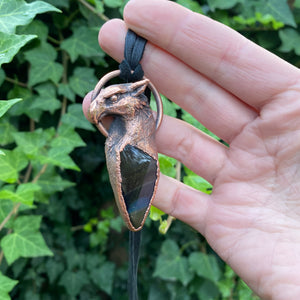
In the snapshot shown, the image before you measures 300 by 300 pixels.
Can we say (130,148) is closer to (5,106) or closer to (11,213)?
(5,106)

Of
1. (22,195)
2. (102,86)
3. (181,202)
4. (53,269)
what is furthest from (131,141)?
(53,269)

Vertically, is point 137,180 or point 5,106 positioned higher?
point 5,106

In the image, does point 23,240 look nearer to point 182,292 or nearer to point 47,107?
point 47,107

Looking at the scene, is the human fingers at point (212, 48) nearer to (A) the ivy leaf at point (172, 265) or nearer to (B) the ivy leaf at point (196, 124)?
(B) the ivy leaf at point (196, 124)

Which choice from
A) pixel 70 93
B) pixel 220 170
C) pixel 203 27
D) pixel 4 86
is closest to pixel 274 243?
pixel 220 170

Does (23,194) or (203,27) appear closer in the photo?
(203,27)

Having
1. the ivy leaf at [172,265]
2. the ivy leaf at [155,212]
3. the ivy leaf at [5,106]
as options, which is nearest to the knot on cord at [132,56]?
the ivy leaf at [5,106]
